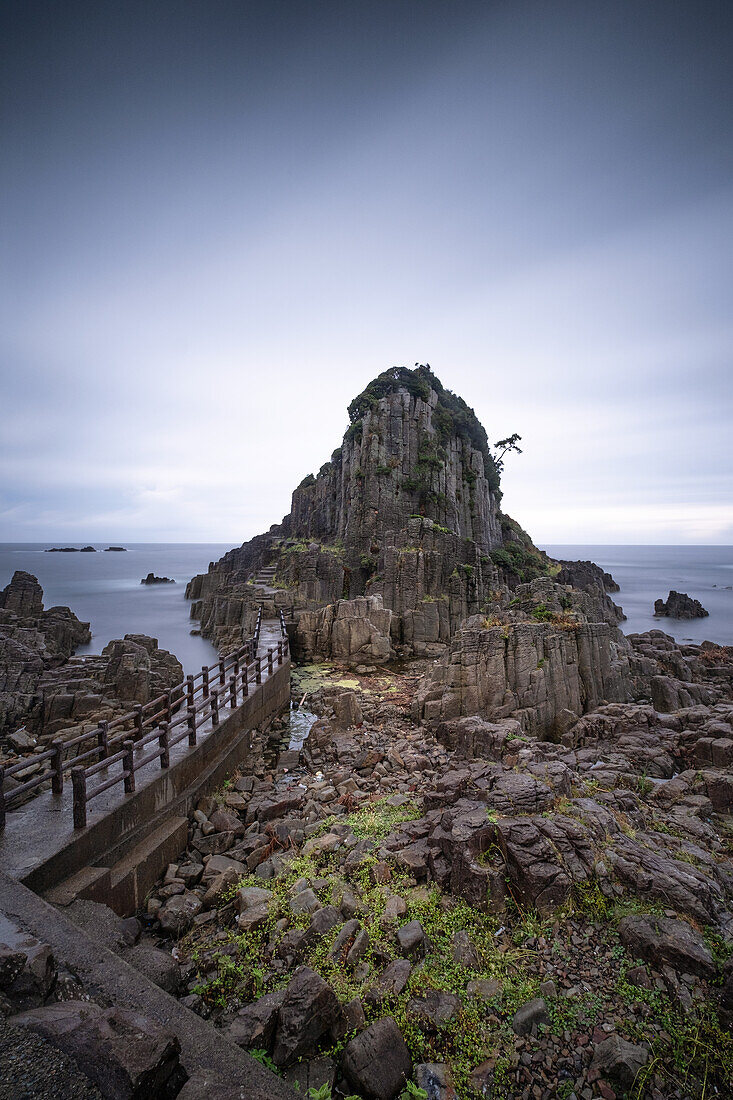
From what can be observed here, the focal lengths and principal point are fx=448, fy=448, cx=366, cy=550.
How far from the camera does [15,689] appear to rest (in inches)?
596

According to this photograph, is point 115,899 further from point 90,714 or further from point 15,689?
point 15,689

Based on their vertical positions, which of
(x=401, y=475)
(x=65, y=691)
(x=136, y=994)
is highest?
(x=401, y=475)

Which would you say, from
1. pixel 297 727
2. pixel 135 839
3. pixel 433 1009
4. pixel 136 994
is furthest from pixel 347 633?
pixel 136 994

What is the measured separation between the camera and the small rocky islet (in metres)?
3.86

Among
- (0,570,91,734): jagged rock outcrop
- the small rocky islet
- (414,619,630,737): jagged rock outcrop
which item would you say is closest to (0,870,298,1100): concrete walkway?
the small rocky islet

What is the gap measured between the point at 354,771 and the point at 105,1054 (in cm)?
782

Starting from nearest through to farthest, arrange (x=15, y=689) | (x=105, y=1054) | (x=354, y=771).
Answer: (x=105, y=1054) → (x=354, y=771) → (x=15, y=689)

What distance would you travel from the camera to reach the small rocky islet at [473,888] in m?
3.86

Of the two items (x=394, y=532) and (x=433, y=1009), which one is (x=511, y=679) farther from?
(x=394, y=532)

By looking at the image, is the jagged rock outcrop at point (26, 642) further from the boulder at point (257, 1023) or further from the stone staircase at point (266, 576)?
the stone staircase at point (266, 576)

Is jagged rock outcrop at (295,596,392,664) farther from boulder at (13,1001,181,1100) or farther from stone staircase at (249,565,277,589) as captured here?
boulder at (13,1001,181,1100)

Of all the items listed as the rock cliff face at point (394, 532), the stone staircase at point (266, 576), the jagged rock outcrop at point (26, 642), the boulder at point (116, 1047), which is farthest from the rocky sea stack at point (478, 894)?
the stone staircase at point (266, 576)

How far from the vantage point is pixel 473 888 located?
5.60 m

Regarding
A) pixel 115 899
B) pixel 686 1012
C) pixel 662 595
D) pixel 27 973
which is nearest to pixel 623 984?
pixel 686 1012
